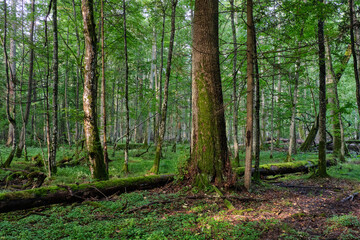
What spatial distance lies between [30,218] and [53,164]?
4.62m

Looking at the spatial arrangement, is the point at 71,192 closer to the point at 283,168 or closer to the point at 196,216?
the point at 196,216

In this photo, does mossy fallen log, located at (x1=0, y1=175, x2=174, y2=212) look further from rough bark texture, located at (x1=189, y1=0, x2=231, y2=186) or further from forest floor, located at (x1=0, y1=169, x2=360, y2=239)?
rough bark texture, located at (x1=189, y1=0, x2=231, y2=186)

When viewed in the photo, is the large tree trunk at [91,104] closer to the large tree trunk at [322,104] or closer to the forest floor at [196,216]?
the forest floor at [196,216]

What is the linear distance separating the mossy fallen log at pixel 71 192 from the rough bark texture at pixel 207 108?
5.01ft

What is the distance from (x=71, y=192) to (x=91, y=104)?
2629mm

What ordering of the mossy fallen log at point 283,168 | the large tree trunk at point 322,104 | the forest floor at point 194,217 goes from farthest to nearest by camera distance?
1. the mossy fallen log at point 283,168
2. the large tree trunk at point 322,104
3. the forest floor at point 194,217

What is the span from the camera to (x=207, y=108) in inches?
211

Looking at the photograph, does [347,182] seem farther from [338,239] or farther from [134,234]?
[134,234]

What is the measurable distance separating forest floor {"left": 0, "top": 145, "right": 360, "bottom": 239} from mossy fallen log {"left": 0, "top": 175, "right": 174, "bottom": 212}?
0.18m

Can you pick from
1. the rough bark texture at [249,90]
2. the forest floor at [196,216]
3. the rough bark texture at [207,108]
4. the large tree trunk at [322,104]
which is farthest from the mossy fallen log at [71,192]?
the large tree trunk at [322,104]

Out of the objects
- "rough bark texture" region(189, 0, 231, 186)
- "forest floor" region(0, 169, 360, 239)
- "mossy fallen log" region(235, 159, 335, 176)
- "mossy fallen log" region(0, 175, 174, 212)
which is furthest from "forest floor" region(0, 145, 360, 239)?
"mossy fallen log" region(235, 159, 335, 176)

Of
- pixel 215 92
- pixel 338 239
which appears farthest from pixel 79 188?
pixel 338 239

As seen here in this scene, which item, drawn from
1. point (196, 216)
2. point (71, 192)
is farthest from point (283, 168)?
point (71, 192)

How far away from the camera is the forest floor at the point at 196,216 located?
3.12m
